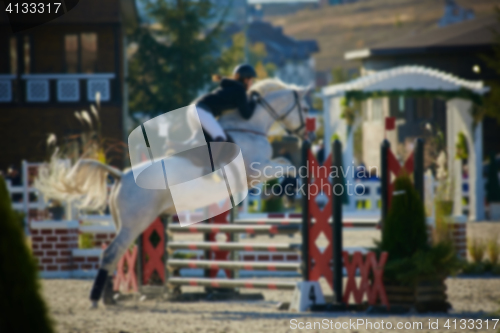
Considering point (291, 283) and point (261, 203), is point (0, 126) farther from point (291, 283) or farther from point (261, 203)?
point (291, 283)

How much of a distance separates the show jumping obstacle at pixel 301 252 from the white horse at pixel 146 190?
516 mm

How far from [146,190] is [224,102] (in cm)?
108

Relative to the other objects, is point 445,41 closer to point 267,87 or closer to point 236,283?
point 267,87

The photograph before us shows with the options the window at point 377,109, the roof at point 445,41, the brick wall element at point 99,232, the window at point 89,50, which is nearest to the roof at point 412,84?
the brick wall element at point 99,232

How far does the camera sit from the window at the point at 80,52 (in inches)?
856

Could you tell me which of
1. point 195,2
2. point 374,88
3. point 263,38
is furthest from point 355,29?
point 374,88

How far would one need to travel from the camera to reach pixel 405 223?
5891 millimetres

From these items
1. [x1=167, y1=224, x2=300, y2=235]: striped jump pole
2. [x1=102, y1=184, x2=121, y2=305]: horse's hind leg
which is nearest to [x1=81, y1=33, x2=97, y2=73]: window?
[x1=167, y1=224, x2=300, y2=235]: striped jump pole

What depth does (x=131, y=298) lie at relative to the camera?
729 cm

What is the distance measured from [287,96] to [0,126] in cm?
1519

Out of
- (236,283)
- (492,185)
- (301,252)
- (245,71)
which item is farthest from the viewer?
(492,185)

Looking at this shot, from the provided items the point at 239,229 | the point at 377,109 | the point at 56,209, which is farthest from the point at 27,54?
the point at 239,229

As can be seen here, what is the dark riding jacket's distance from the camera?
6965 millimetres

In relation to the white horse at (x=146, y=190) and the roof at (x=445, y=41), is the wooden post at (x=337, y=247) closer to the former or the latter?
the white horse at (x=146, y=190)
